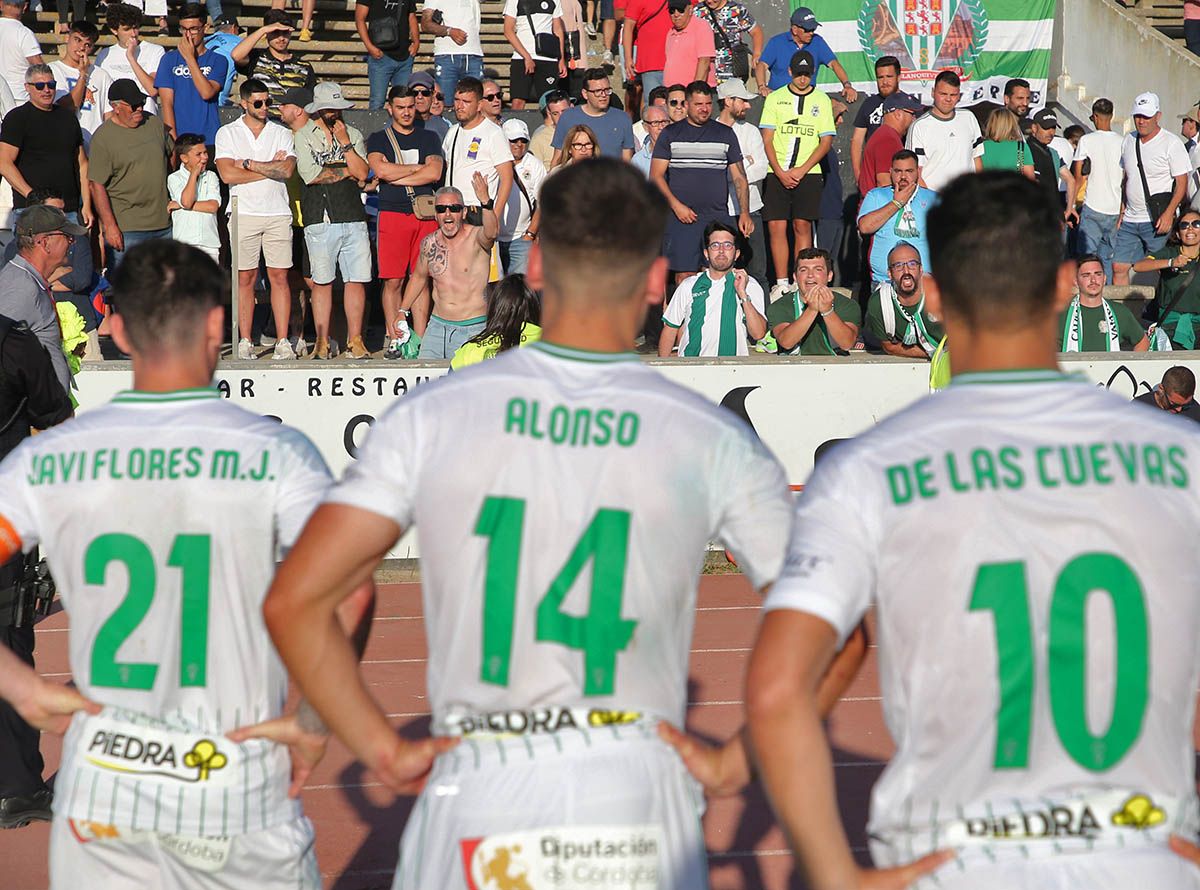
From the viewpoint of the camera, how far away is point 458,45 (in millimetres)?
14727

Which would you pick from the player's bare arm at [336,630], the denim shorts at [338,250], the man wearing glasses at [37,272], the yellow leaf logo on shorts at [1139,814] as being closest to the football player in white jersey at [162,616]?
the player's bare arm at [336,630]

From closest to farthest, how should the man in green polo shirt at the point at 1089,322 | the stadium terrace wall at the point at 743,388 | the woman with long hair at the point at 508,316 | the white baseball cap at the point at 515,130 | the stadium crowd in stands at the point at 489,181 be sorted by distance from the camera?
the woman with long hair at the point at 508,316 < the stadium terrace wall at the point at 743,388 < the stadium crowd in stands at the point at 489,181 < the man in green polo shirt at the point at 1089,322 < the white baseball cap at the point at 515,130

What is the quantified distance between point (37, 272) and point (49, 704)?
16.1 feet

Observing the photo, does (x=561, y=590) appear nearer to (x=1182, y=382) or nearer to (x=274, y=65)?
(x=1182, y=382)

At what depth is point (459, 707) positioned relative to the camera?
8.96 feet

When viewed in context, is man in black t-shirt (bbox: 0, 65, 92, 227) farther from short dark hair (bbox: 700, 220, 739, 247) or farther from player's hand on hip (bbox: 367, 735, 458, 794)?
player's hand on hip (bbox: 367, 735, 458, 794)

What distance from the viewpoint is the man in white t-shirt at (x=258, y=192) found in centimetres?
1195

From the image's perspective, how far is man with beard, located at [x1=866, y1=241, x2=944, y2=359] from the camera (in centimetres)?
1158

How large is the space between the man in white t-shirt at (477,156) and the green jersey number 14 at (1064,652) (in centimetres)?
1008

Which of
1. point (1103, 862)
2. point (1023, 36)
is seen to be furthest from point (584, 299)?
point (1023, 36)

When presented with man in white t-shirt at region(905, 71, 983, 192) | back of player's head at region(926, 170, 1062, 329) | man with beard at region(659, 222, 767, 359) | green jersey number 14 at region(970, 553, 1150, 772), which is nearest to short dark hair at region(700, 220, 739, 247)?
man with beard at region(659, 222, 767, 359)

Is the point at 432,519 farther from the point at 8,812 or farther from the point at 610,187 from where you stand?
the point at 8,812

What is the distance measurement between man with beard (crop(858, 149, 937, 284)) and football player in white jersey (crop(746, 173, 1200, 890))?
10.1 meters

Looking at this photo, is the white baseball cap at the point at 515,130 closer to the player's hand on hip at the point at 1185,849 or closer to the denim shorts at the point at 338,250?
the denim shorts at the point at 338,250
